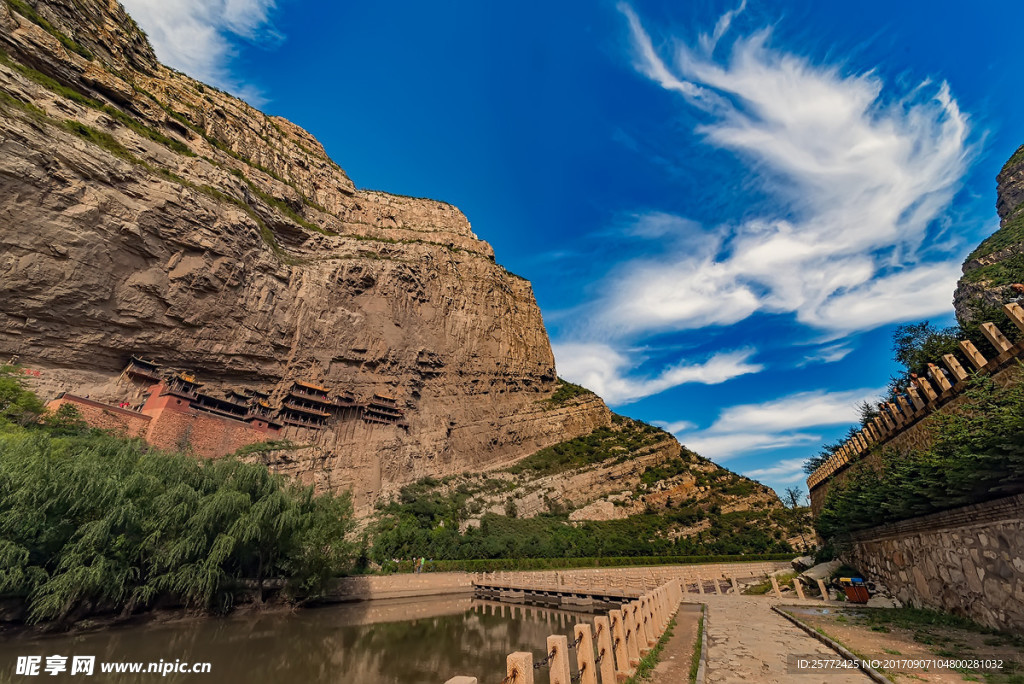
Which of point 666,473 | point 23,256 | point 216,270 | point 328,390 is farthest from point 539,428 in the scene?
point 23,256

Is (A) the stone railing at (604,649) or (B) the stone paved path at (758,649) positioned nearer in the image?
(A) the stone railing at (604,649)

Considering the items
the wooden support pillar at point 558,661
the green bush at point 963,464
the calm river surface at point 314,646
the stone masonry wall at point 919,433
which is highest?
the stone masonry wall at point 919,433

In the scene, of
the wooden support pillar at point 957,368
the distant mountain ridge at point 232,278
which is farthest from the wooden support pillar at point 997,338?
the distant mountain ridge at point 232,278

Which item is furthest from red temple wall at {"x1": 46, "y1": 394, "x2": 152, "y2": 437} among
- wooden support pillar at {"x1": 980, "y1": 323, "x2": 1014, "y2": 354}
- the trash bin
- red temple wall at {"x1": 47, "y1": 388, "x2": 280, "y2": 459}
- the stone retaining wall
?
wooden support pillar at {"x1": 980, "y1": 323, "x2": 1014, "y2": 354}

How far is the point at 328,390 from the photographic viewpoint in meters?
35.4

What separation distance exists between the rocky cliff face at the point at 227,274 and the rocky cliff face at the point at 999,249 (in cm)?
3419

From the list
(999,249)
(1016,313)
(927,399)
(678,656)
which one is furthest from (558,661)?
(999,249)

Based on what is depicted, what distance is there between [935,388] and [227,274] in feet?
126

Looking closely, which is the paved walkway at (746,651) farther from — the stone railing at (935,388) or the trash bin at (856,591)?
the stone railing at (935,388)

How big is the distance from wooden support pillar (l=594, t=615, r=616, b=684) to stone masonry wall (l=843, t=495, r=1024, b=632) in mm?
6489

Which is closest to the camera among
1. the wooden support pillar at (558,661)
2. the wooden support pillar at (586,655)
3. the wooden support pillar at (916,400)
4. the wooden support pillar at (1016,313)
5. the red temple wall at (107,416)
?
the wooden support pillar at (558,661)

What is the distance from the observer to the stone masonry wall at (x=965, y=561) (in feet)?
21.7

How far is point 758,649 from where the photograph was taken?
23.4 feet
